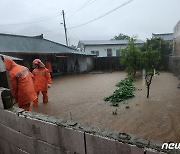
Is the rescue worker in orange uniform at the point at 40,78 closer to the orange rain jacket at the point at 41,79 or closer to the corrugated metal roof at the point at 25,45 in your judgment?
the orange rain jacket at the point at 41,79

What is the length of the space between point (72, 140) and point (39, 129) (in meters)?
0.59

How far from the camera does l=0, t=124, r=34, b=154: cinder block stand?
109 inches

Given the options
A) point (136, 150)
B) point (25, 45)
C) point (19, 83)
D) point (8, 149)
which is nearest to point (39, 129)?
point (8, 149)

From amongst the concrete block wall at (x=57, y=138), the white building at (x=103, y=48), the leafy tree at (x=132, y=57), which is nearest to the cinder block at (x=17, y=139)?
the concrete block wall at (x=57, y=138)

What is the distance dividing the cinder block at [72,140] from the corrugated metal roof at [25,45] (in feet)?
47.1

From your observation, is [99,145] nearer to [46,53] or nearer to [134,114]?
[134,114]

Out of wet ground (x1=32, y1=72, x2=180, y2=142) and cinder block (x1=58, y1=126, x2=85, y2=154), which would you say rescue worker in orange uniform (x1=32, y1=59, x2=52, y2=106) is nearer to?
wet ground (x1=32, y1=72, x2=180, y2=142)

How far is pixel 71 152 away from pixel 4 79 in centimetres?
229

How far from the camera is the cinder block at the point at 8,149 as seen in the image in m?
3.04

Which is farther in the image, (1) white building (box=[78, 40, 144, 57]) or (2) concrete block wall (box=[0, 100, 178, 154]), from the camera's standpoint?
(1) white building (box=[78, 40, 144, 57])

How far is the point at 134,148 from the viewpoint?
5.65 feet

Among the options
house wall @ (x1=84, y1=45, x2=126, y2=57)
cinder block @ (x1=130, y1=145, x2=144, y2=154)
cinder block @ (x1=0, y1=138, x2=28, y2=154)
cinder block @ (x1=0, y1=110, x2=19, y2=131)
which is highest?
house wall @ (x1=84, y1=45, x2=126, y2=57)

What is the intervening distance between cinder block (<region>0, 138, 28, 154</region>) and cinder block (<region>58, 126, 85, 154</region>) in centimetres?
98

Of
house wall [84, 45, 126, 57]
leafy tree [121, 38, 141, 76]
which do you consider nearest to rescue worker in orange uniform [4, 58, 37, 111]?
leafy tree [121, 38, 141, 76]
